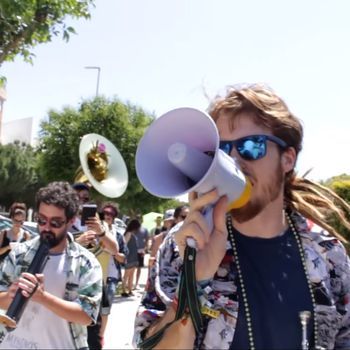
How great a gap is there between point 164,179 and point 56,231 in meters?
1.92

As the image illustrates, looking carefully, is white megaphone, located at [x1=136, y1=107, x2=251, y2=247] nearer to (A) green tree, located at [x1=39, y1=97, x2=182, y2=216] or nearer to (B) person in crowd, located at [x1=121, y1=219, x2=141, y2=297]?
(B) person in crowd, located at [x1=121, y1=219, x2=141, y2=297]

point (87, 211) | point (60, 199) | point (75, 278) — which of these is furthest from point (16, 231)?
point (75, 278)

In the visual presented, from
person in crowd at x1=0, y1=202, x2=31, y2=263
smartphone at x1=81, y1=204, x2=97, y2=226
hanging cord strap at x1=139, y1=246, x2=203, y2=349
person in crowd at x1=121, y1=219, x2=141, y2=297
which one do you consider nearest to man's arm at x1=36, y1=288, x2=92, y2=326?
hanging cord strap at x1=139, y1=246, x2=203, y2=349

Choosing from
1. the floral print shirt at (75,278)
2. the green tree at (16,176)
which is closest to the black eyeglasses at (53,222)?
the floral print shirt at (75,278)

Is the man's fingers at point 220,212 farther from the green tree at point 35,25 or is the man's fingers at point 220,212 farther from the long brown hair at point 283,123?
the green tree at point 35,25

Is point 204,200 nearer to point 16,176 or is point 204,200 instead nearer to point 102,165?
point 102,165

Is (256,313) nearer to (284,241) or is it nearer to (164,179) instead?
(284,241)

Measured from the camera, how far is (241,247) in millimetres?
A: 1917

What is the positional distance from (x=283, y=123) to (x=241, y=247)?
0.43 meters

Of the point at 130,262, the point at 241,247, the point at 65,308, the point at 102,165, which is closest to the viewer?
the point at 241,247

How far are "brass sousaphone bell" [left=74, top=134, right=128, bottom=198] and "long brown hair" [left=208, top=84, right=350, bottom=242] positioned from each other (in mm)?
5251

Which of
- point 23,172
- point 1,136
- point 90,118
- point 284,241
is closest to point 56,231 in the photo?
point 284,241

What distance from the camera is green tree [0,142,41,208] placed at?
142 feet

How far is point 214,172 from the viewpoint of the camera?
5.18ft
